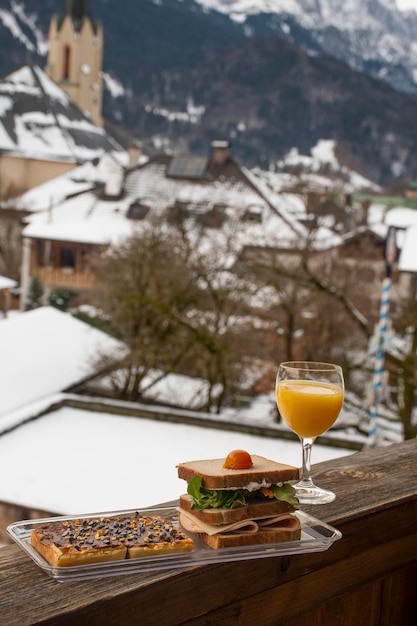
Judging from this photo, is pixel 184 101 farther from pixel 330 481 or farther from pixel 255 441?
pixel 330 481

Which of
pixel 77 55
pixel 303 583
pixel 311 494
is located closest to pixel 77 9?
pixel 77 55


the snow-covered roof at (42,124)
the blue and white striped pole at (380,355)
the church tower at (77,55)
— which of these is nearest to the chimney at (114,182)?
the snow-covered roof at (42,124)

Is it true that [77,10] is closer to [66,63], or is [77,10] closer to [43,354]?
[66,63]

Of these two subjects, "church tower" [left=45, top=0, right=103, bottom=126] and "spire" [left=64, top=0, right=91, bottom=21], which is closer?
"church tower" [left=45, top=0, right=103, bottom=126]

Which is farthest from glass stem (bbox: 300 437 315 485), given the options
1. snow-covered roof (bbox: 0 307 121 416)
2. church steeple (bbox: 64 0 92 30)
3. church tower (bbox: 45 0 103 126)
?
church steeple (bbox: 64 0 92 30)

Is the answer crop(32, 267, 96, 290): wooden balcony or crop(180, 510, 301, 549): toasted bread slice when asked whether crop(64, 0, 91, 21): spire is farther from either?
crop(180, 510, 301, 549): toasted bread slice

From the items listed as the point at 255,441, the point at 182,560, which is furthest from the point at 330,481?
the point at 255,441

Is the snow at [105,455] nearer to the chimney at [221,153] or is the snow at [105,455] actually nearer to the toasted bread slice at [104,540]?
the toasted bread slice at [104,540]
